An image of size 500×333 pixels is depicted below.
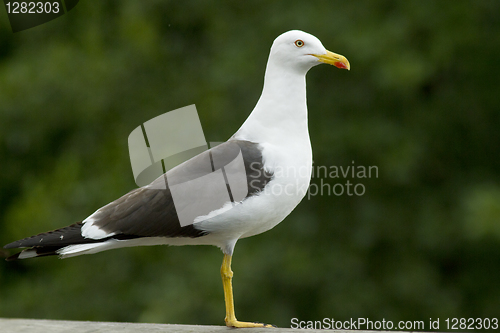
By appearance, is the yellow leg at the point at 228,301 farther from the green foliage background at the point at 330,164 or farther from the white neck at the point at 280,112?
the green foliage background at the point at 330,164

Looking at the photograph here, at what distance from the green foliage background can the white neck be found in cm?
309

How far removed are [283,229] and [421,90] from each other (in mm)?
2081

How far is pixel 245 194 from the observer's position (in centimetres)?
273

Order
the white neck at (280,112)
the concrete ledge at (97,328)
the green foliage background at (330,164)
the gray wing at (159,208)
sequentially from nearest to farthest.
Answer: the gray wing at (159,208) → the concrete ledge at (97,328) → the white neck at (280,112) → the green foliage background at (330,164)

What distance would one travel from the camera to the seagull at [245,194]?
8.86 ft

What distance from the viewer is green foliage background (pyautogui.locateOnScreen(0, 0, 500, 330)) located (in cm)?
629

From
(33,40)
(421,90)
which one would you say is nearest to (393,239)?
(421,90)

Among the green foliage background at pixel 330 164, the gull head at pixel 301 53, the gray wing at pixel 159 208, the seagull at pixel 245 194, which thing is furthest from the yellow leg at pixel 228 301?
the green foliage background at pixel 330 164

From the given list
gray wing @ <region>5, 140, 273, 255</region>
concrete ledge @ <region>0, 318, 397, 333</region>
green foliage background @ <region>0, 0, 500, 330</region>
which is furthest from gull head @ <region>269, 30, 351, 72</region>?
green foliage background @ <region>0, 0, 500, 330</region>

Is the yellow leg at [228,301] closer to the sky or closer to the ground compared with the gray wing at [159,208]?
closer to the ground

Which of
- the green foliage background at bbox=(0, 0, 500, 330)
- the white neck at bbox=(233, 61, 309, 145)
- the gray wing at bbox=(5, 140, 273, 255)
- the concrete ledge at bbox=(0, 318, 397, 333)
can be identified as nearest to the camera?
the gray wing at bbox=(5, 140, 273, 255)

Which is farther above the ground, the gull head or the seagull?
the gull head

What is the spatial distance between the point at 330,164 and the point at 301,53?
3417mm

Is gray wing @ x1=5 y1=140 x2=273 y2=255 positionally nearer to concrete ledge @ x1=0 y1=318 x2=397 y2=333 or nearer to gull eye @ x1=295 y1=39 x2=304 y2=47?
concrete ledge @ x1=0 y1=318 x2=397 y2=333
